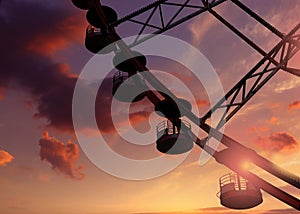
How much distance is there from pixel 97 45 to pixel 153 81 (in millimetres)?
3371

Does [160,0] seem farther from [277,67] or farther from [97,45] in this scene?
[277,67]

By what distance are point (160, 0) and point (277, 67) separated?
5.69m

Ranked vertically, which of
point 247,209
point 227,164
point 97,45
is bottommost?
point 247,209

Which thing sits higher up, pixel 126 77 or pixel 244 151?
pixel 126 77

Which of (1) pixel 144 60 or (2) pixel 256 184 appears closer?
(2) pixel 256 184

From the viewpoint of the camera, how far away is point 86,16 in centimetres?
1783

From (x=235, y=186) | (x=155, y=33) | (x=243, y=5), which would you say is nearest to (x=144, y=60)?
(x=155, y=33)

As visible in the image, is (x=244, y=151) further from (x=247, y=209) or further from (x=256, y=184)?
(x=247, y=209)

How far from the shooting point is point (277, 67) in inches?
586

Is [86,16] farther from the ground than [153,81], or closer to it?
farther from the ground

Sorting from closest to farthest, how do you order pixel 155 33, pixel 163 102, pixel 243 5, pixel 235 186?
pixel 243 5 → pixel 155 33 → pixel 235 186 → pixel 163 102

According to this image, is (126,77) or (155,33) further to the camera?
(126,77)

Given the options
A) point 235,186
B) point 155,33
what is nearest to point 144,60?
point 155,33

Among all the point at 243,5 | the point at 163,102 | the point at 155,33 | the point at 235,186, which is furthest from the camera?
the point at 163,102
